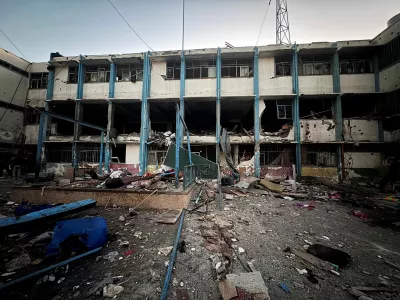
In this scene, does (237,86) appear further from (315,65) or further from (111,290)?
(111,290)

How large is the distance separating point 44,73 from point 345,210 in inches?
888

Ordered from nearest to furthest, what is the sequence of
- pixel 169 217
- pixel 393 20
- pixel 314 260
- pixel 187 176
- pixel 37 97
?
pixel 314 260 < pixel 169 217 < pixel 187 176 < pixel 393 20 < pixel 37 97

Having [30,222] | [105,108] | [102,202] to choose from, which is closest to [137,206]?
[102,202]

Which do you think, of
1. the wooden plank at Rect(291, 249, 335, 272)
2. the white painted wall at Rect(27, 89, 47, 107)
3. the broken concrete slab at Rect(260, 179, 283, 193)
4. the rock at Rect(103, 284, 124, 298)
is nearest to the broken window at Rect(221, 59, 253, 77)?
the broken concrete slab at Rect(260, 179, 283, 193)

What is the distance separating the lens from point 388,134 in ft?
32.4

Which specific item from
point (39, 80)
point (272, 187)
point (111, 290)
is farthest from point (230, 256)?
point (39, 80)

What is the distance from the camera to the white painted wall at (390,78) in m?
9.56

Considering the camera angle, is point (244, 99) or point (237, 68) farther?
point (237, 68)

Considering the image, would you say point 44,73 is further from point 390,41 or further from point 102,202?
point 390,41

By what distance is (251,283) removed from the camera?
1811 mm

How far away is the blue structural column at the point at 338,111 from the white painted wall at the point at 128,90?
14.0 m

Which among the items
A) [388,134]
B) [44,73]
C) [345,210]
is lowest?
[345,210]

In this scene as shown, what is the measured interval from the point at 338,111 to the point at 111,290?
14273mm

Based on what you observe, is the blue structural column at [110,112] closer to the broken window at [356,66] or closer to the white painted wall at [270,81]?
the white painted wall at [270,81]
